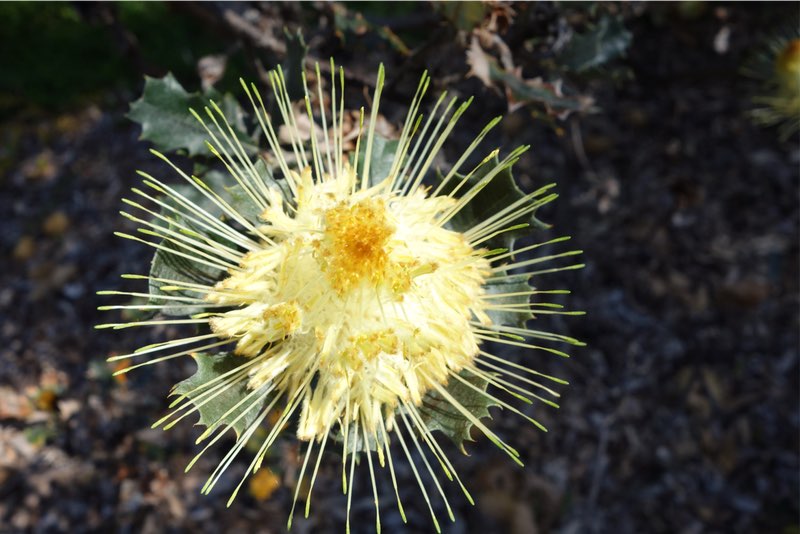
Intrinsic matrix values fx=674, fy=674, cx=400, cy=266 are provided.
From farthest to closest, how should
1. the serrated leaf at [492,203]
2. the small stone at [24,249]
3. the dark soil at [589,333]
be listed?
the small stone at [24,249] → the dark soil at [589,333] → the serrated leaf at [492,203]

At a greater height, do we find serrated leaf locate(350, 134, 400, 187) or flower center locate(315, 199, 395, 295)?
serrated leaf locate(350, 134, 400, 187)

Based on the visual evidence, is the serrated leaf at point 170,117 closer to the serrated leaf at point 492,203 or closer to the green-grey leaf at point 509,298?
the serrated leaf at point 492,203

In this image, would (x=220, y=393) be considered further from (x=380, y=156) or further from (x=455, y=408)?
(x=380, y=156)

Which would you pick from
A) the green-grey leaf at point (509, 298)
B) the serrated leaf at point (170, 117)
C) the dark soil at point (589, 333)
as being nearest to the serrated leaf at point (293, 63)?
the serrated leaf at point (170, 117)

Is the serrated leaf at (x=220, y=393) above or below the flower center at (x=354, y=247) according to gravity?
below

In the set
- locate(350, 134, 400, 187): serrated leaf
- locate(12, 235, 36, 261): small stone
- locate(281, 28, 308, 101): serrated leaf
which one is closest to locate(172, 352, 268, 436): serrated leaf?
locate(350, 134, 400, 187): serrated leaf

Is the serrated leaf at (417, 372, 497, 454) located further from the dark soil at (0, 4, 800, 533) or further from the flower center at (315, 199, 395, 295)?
the dark soil at (0, 4, 800, 533)
